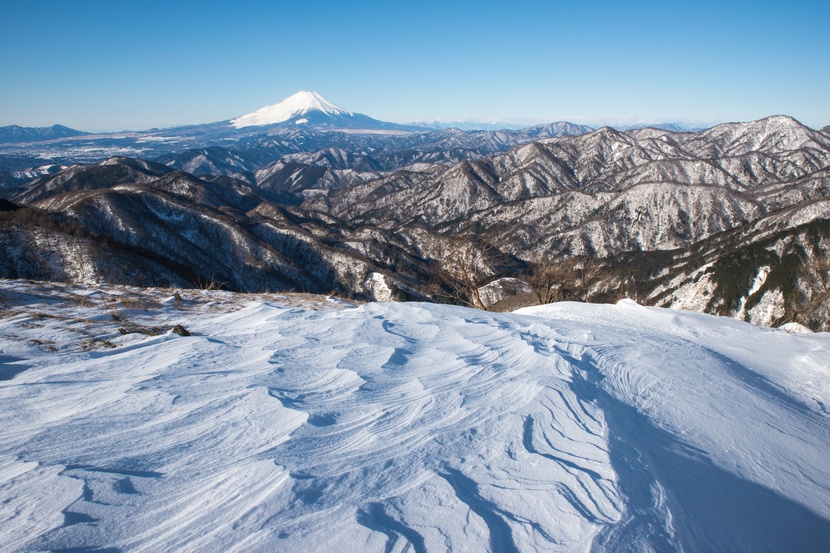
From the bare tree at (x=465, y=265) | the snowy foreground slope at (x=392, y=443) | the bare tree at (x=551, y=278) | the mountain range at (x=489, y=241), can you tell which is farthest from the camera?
the mountain range at (x=489, y=241)

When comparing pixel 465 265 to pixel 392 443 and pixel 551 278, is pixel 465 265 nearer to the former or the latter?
pixel 551 278

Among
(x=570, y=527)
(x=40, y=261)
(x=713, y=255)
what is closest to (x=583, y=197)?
(x=713, y=255)

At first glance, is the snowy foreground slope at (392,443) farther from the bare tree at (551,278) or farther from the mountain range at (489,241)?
the bare tree at (551,278)

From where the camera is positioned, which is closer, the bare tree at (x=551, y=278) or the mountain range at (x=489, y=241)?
the bare tree at (x=551, y=278)

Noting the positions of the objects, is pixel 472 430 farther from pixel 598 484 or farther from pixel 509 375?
pixel 509 375

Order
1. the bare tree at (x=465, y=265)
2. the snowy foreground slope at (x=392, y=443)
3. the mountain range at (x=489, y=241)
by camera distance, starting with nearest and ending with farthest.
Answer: the snowy foreground slope at (x=392, y=443)
the bare tree at (x=465, y=265)
the mountain range at (x=489, y=241)

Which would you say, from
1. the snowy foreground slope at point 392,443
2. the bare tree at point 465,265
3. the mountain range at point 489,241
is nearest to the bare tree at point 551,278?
the mountain range at point 489,241

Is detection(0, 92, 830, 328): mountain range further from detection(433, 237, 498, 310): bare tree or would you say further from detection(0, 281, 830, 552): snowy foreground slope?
detection(0, 281, 830, 552): snowy foreground slope

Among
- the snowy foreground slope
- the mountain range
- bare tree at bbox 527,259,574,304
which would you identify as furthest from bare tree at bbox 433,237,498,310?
the snowy foreground slope
